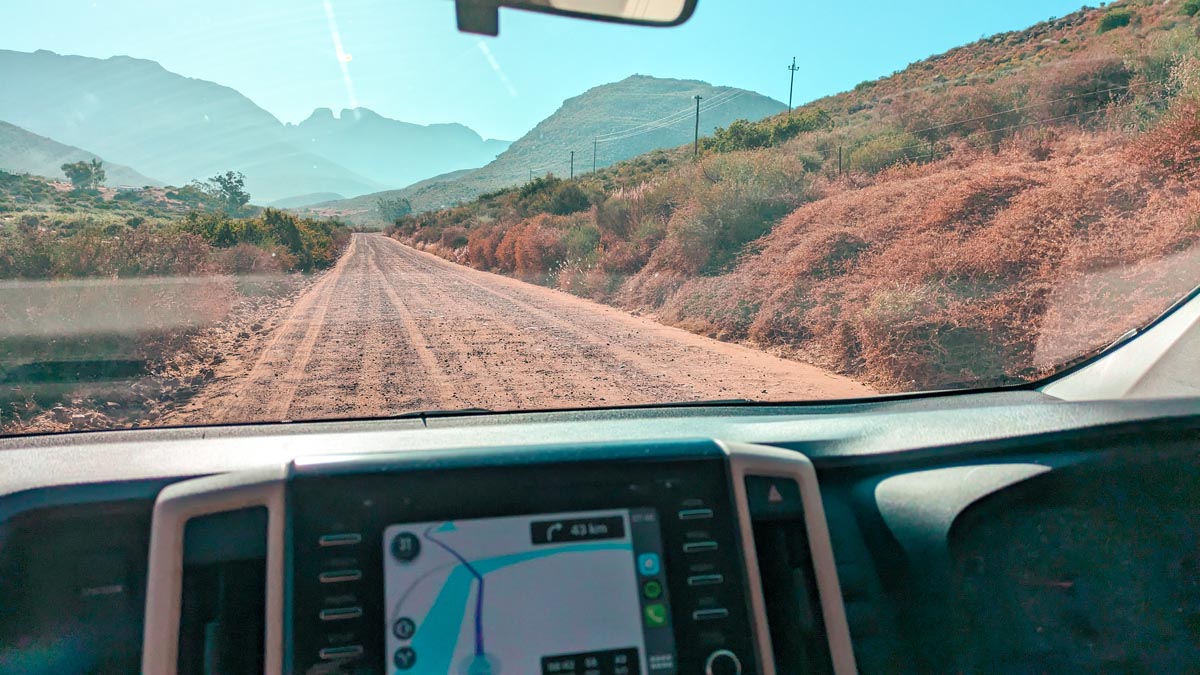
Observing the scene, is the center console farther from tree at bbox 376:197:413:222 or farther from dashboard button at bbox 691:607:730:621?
tree at bbox 376:197:413:222

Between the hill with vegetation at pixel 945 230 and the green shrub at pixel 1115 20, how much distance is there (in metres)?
0.11

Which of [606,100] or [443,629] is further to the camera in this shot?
[606,100]

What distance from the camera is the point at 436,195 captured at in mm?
61969

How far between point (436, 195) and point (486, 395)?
56505mm

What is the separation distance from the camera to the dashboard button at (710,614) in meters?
2.38

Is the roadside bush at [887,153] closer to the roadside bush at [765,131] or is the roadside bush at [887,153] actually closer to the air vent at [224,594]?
the roadside bush at [765,131]

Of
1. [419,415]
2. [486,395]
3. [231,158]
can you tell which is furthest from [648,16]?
[231,158]

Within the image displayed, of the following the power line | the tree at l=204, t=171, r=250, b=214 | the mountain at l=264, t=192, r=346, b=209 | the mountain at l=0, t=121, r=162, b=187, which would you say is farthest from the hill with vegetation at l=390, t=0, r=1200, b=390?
the power line

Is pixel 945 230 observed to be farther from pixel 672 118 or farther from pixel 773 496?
pixel 672 118

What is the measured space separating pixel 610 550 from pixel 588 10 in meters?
1.99

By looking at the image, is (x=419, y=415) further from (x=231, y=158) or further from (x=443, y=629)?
(x=231, y=158)

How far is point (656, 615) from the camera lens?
2.35m

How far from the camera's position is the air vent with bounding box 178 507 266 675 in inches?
87.4

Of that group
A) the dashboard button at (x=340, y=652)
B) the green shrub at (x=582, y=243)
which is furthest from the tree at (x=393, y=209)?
the dashboard button at (x=340, y=652)
